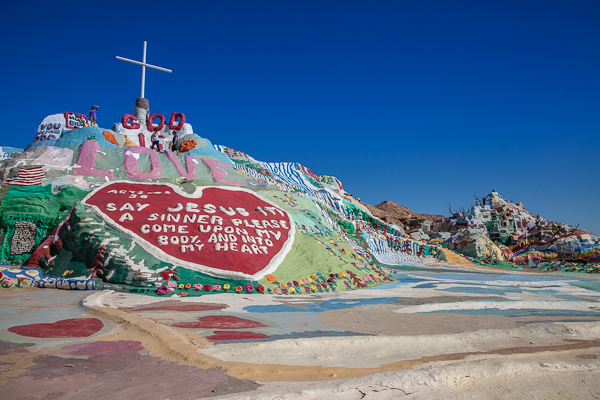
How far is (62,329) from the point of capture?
4.40 meters

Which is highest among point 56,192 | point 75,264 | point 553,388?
point 56,192

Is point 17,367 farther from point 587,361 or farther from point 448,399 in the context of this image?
point 587,361

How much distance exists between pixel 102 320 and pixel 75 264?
14.6 feet

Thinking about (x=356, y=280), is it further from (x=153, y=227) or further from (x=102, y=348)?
(x=102, y=348)

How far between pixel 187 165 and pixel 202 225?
19.7 ft

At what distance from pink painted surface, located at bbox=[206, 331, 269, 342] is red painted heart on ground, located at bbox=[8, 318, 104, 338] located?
134 centimetres

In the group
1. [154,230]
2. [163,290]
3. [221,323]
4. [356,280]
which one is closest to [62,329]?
[221,323]

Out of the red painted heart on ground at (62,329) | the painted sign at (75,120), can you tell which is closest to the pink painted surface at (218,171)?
the painted sign at (75,120)

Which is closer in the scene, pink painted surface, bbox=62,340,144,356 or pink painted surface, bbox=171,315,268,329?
pink painted surface, bbox=62,340,144,356

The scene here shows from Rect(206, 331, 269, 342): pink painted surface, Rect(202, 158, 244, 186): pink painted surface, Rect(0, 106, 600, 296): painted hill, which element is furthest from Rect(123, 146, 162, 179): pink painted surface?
Rect(206, 331, 269, 342): pink painted surface

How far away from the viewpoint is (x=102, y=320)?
4965 millimetres

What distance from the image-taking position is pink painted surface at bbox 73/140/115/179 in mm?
13508

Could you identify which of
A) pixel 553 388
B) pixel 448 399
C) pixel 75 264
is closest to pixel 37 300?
pixel 75 264

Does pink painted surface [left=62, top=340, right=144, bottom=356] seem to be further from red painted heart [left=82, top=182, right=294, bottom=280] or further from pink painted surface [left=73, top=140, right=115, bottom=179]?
pink painted surface [left=73, top=140, right=115, bottom=179]
